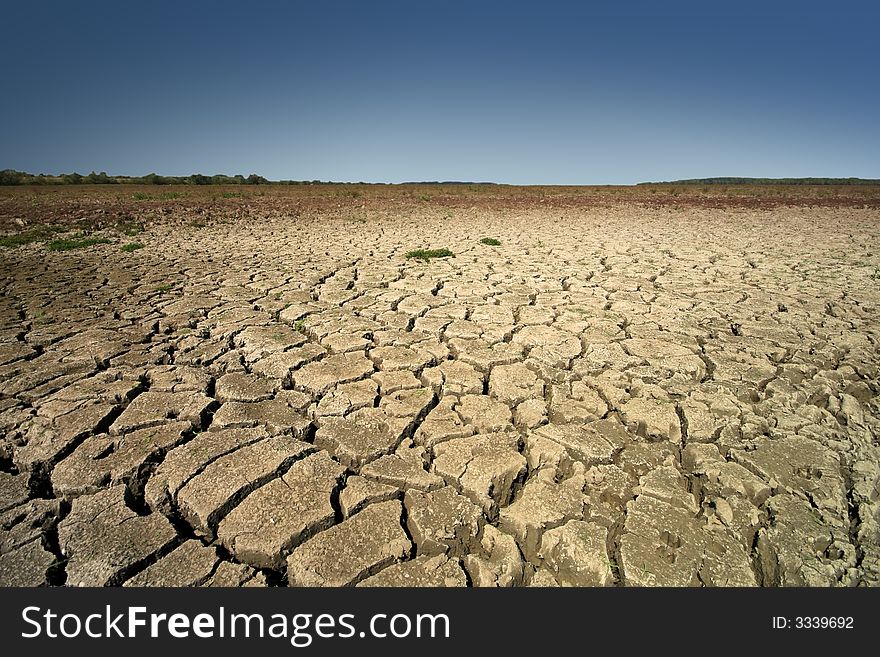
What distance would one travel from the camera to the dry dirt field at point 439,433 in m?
1.55

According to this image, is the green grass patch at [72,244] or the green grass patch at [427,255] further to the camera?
the green grass patch at [72,244]

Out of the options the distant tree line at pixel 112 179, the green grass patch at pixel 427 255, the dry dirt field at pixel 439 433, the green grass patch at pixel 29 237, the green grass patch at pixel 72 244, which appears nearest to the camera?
the dry dirt field at pixel 439 433

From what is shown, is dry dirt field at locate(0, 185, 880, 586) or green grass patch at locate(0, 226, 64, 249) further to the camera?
green grass patch at locate(0, 226, 64, 249)

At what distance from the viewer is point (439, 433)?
2215 millimetres

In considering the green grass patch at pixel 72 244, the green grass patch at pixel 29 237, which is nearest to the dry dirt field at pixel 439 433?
the green grass patch at pixel 72 244

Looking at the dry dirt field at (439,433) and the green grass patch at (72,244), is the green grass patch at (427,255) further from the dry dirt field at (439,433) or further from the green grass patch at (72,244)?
the green grass patch at (72,244)

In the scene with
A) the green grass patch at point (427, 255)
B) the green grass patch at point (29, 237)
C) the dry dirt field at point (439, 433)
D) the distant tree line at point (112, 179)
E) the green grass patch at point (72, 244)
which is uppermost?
the distant tree line at point (112, 179)

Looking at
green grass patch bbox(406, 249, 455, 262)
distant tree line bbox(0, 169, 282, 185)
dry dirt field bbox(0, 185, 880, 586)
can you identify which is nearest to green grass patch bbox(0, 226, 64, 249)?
dry dirt field bbox(0, 185, 880, 586)

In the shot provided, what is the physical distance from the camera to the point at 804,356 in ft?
10.1

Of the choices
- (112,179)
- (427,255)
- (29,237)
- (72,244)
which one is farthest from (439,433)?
(112,179)

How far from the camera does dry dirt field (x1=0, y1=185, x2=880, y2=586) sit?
5.10ft

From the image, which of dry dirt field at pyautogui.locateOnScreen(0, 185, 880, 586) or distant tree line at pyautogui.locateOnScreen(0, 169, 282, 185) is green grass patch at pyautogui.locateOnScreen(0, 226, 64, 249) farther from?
distant tree line at pyautogui.locateOnScreen(0, 169, 282, 185)

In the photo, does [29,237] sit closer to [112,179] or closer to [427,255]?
[427,255]

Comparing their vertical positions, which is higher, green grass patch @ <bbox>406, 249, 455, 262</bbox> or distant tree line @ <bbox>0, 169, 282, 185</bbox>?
distant tree line @ <bbox>0, 169, 282, 185</bbox>
